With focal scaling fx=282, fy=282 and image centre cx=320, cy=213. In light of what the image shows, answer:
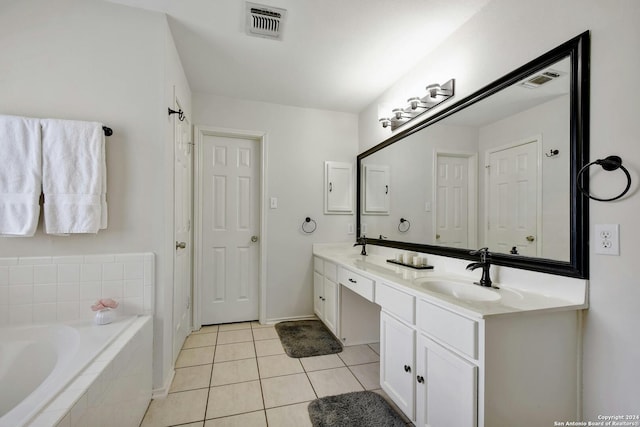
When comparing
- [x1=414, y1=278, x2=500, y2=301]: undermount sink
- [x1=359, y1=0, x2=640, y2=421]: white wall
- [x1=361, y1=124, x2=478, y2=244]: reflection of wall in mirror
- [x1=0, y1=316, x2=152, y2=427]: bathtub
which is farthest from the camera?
[x1=361, y1=124, x2=478, y2=244]: reflection of wall in mirror

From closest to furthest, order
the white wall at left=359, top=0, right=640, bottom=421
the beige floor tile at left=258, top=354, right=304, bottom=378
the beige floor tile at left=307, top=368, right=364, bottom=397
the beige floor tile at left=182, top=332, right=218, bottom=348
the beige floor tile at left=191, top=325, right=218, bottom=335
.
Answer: the white wall at left=359, top=0, right=640, bottom=421 < the beige floor tile at left=307, top=368, right=364, bottom=397 < the beige floor tile at left=258, top=354, right=304, bottom=378 < the beige floor tile at left=182, top=332, right=218, bottom=348 < the beige floor tile at left=191, top=325, right=218, bottom=335

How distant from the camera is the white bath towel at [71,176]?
1538mm

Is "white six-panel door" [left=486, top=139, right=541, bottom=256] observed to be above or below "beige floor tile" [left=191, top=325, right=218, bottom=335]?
above

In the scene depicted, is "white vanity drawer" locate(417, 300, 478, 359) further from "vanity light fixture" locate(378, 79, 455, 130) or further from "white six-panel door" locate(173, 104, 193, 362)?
"white six-panel door" locate(173, 104, 193, 362)

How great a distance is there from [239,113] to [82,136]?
1592 mm

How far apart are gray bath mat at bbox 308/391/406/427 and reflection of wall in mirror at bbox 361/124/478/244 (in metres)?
1.14

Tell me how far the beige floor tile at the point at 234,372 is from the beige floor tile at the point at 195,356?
5.4 inches

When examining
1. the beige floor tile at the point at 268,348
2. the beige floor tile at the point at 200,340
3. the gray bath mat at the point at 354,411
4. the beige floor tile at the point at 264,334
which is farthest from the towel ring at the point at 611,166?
the beige floor tile at the point at 200,340

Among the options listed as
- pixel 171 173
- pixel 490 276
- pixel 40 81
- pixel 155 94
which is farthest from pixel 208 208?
pixel 490 276

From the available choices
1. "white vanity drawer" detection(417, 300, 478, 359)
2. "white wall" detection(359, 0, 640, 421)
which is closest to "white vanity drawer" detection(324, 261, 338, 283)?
"white vanity drawer" detection(417, 300, 478, 359)

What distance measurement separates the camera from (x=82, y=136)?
62.0 inches

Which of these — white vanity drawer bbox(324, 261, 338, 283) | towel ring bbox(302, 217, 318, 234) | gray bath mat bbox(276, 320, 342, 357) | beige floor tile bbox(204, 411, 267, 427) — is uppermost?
towel ring bbox(302, 217, 318, 234)

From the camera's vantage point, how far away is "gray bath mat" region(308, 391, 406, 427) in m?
1.53

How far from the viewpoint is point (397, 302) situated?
1.63 metres
